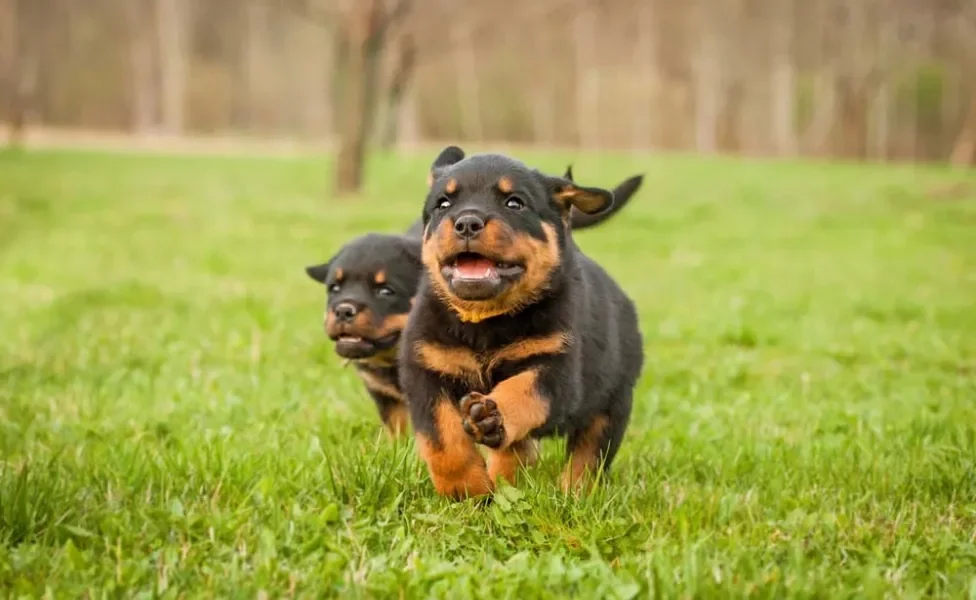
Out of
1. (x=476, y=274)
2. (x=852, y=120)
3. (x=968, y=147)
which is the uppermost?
(x=852, y=120)

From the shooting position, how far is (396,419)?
5348 mm

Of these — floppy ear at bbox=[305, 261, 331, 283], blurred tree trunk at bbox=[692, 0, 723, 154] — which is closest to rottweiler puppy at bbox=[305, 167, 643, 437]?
floppy ear at bbox=[305, 261, 331, 283]

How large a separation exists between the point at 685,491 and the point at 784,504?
1.18ft

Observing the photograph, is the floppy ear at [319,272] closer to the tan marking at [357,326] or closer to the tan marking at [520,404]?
the tan marking at [357,326]

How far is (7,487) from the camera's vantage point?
11.7 ft

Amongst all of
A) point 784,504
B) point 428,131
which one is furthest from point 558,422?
point 428,131

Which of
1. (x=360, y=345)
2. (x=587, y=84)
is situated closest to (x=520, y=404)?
(x=360, y=345)

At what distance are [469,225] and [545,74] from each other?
152 feet

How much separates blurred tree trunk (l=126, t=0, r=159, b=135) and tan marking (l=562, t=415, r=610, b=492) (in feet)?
171

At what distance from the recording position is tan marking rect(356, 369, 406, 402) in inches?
209

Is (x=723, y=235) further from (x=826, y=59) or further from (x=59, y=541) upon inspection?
(x=826, y=59)

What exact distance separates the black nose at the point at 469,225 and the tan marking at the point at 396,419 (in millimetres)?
1628

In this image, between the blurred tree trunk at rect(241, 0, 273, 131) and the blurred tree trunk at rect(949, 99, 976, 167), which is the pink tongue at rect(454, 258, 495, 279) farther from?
the blurred tree trunk at rect(241, 0, 273, 131)

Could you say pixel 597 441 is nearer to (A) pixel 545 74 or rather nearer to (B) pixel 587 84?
(B) pixel 587 84
